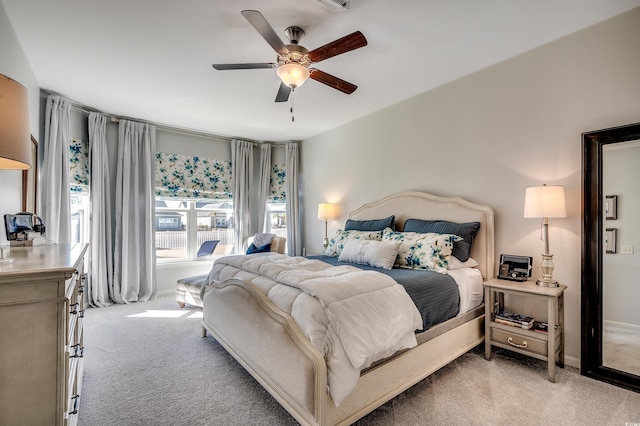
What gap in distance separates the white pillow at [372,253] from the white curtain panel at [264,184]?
8.89ft

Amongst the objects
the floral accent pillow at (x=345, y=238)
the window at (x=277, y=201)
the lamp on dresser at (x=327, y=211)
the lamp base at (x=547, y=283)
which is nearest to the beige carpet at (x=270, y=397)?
the lamp base at (x=547, y=283)

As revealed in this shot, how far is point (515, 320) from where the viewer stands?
247cm

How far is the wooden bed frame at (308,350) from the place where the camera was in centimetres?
156

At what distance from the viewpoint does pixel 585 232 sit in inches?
90.2

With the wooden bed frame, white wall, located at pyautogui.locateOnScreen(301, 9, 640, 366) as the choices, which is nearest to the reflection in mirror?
white wall, located at pyautogui.locateOnScreen(301, 9, 640, 366)

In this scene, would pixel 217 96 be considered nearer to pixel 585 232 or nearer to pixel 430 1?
pixel 430 1

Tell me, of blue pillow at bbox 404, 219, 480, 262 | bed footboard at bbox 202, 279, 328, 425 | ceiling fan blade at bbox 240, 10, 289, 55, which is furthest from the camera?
blue pillow at bbox 404, 219, 480, 262

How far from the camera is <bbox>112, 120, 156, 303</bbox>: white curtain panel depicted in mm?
4195

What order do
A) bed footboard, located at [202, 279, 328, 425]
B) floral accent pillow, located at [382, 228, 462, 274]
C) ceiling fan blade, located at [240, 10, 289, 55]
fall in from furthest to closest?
floral accent pillow, located at [382, 228, 462, 274], ceiling fan blade, located at [240, 10, 289, 55], bed footboard, located at [202, 279, 328, 425]

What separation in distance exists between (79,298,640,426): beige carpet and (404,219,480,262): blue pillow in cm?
90

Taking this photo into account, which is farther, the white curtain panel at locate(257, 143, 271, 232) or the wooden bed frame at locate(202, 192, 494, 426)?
the white curtain panel at locate(257, 143, 271, 232)

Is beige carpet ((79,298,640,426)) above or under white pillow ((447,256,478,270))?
under

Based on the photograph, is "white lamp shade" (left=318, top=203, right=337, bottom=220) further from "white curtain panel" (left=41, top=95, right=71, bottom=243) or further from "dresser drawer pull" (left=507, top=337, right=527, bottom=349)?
"white curtain panel" (left=41, top=95, right=71, bottom=243)

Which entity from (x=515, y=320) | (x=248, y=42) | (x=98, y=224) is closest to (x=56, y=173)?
(x=98, y=224)
